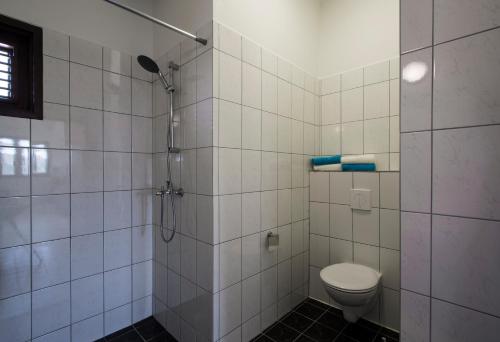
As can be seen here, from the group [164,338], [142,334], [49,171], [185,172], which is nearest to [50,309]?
[142,334]

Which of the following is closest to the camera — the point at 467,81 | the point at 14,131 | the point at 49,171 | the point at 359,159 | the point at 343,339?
the point at 467,81

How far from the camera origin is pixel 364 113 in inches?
82.2

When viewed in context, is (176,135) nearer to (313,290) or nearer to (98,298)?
(98,298)

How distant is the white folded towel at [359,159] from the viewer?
194cm

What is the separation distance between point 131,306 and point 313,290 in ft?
5.07

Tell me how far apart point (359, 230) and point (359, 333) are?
2.43ft

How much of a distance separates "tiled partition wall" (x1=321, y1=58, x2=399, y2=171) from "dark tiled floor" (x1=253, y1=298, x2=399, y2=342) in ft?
4.04

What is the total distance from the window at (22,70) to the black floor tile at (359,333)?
8.30 ft

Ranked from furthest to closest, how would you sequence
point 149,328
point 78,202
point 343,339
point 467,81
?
point 149,328, point 343,339, point 78,202, point 467,81

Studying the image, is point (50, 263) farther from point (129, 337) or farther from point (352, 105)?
point (352, 105)

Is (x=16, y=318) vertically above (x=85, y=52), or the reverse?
(x=85, y=52)

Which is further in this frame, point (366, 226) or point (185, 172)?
point (366, 226)

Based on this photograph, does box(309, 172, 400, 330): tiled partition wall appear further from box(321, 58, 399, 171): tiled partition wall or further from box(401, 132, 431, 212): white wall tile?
box(401, 132, 431, 212): white wall tile

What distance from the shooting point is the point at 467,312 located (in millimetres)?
761
